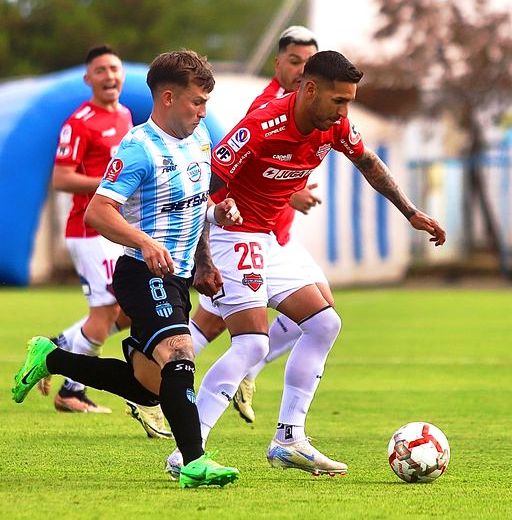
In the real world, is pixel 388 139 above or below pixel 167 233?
above

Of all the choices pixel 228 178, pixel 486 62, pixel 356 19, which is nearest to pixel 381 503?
pixel 228 178

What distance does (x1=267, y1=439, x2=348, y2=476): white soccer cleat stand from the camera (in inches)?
274

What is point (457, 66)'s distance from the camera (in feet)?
114

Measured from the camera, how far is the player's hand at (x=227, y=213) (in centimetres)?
671

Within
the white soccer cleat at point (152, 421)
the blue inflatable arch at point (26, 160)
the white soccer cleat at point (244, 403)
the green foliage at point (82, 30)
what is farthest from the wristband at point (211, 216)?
the green foliage at point (82, 30)

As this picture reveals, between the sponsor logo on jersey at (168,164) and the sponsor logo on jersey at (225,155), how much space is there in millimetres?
651

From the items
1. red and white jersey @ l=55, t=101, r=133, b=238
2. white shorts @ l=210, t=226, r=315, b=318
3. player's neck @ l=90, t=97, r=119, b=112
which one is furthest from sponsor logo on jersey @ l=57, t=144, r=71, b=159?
white shorts @ l=210, t=226, r=315, b=318

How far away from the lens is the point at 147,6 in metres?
49.6

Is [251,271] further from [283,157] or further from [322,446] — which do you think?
[322,446]

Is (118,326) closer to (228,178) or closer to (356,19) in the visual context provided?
(228,178)

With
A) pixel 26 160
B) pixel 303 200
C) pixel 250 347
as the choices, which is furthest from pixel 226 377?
pixel 26 160

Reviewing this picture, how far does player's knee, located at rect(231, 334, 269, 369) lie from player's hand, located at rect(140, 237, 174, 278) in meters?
0.95

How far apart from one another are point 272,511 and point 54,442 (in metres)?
2.51

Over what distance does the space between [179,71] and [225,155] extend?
74 centimetres
